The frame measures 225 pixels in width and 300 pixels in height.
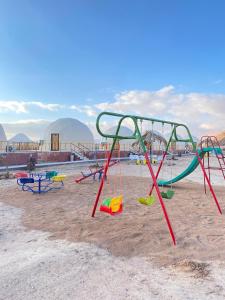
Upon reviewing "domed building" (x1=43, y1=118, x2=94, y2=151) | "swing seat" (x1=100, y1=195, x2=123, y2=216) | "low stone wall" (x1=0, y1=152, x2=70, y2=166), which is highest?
"domed building" (x1=43, y1=118, x2=94, y2=151)

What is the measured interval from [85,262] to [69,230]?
1570mm

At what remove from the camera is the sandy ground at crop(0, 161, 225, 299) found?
3.15m

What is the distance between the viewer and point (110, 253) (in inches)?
165

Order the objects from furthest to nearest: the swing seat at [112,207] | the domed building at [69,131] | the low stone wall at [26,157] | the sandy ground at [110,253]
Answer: the domed building at [69,131], the low stone wall at [26,157], the swing seat at [112,207], the sandy ground at [110,253]

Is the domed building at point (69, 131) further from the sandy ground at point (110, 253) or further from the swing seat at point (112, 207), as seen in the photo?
the swing seat at point (112, 207)

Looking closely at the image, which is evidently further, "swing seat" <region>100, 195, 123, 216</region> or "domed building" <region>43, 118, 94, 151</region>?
"domed building" <region>43, 118, 94, 151</region>

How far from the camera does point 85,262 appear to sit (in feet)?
12.7

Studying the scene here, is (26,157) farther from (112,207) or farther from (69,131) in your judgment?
(69,131)

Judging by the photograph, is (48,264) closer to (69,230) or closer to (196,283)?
(69,230)

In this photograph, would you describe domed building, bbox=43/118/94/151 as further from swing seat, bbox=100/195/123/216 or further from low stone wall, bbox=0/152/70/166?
swing seat, bbox=100/195/123/216

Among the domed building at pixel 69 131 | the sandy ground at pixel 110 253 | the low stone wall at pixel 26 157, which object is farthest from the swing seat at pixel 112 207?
the domed building at pixel 69 131

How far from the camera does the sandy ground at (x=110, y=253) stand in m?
3.15

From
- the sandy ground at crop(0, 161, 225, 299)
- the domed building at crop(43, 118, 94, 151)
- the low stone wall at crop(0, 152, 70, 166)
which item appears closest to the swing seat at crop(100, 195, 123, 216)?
the sandy ground at crop(0, 161, 225, 299)

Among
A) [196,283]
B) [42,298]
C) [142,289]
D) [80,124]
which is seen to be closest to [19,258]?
[42,298]
